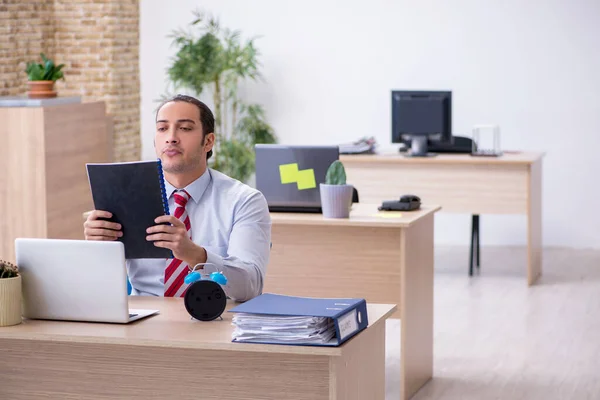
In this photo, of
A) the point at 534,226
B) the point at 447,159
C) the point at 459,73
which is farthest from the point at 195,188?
the point at 459,73

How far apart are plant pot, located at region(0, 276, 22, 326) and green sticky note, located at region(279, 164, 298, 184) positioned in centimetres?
234

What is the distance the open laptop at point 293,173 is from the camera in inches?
191

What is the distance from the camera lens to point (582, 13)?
8938 mm

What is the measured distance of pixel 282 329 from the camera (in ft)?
8.04

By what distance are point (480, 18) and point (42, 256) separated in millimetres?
7078

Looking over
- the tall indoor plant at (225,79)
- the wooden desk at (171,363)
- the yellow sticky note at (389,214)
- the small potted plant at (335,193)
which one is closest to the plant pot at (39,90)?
the tall indoor plant at (225,79)

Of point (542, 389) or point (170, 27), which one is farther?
point (170, 27)

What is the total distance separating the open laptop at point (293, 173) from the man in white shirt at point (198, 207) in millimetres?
1558

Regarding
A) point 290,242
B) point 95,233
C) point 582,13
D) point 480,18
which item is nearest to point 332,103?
point 480,18

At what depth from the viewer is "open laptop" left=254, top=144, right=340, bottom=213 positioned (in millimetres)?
4855

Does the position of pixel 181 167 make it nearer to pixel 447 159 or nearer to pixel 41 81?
pixel 41 81

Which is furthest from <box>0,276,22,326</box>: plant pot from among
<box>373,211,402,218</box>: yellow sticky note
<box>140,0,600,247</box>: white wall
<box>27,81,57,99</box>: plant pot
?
<box>140,0,600,247</box>: white wall

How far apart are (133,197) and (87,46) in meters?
6.81

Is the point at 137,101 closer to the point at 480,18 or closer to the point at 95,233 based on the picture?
the point at 480,18
